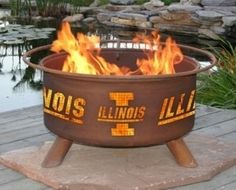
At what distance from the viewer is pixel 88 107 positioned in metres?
2.48

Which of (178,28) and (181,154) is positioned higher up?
(181,154)

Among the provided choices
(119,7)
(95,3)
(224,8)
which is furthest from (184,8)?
(95,3)

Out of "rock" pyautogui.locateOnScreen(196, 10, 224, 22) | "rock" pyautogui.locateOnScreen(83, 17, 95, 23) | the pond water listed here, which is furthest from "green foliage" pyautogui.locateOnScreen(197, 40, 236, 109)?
"rock" pyautogui.locateOnScreen(83, 17, 95, 23)

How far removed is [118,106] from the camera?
8.04ft

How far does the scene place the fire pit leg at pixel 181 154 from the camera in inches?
107

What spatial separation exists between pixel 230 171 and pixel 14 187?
102 centimetres

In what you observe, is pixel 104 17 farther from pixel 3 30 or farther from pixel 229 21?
pixel 229 21

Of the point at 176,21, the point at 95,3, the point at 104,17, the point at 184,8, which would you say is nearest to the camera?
the point at 184,8

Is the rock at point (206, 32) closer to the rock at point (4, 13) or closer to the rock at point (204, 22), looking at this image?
the rock at point (204, 22)

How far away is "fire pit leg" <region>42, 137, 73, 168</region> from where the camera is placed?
8.86 ft

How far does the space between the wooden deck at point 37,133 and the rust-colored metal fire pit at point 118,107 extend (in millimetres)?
273

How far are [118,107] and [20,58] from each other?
5.63 metres

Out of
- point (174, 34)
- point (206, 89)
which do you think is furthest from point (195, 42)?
point (206, 89)

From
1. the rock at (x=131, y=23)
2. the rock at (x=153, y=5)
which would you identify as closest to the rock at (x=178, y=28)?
the rock at (x=131, y=23)
